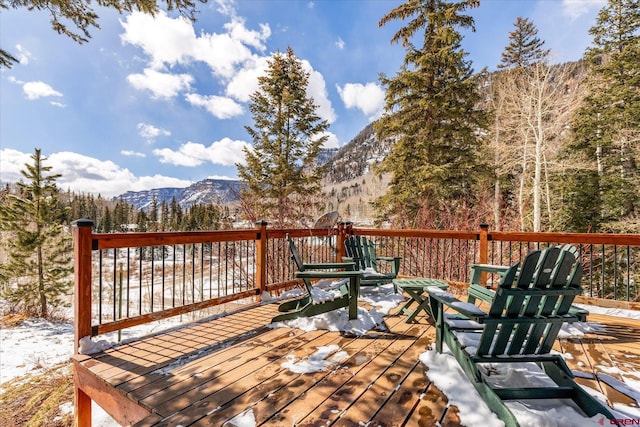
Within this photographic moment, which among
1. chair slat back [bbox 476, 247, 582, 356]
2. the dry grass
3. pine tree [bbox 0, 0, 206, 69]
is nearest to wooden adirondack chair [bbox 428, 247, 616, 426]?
chair slat back [bbox 476, 247, 582, 356]

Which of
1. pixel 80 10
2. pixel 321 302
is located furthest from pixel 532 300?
pixel 80 10

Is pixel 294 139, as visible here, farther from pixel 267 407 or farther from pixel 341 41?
pixel 267 407

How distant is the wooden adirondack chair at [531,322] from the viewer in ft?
5.15

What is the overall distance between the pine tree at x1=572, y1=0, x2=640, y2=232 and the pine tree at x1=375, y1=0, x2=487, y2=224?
4970mm

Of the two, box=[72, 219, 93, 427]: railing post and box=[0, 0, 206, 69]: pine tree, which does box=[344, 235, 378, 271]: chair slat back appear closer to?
box=[72, 219, 93, 427]: railing post

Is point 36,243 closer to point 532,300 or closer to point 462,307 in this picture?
point 462,307

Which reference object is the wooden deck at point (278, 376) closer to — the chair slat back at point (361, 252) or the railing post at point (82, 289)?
the railing post at point (82, 289)

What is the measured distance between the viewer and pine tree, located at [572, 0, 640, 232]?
9.70 meters

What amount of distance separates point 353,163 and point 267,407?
40.6 meters

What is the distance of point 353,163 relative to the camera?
135 ft

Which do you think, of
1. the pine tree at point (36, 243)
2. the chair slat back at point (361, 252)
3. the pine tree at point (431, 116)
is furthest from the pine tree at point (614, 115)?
the pine tree at point (36, 243)

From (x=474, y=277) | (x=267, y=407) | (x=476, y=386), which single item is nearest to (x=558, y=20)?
(x=474, y=277)

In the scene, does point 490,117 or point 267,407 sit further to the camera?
point 490,117

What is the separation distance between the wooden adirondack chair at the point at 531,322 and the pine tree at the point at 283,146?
8684 millimetres
